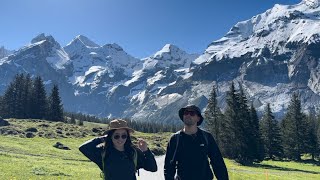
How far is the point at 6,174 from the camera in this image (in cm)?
2406

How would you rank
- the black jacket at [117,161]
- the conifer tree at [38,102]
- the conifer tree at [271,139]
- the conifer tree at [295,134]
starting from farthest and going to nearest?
the conifer tree at [38,102] → the conifer tree at [295,134] → the conifer tree at [271,139] → the black jacket at [117,161]

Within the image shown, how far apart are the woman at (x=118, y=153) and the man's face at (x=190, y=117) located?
1.24 metres

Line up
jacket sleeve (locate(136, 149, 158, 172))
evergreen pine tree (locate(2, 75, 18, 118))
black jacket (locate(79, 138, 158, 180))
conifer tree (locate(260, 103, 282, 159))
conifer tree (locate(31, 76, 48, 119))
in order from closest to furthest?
black jacket (locate(79, 138, 158, 180)), jacket sleeve (locate(136, 149, 158, 172)), conifer tree (locate(260, 103, 282, 159)), conifer tree (locate(31, 76, 48, 119)), evergreen pine tree (locate(2, 75, 18, 118))

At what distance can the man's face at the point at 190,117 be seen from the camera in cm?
914

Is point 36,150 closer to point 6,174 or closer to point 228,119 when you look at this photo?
point 6,174

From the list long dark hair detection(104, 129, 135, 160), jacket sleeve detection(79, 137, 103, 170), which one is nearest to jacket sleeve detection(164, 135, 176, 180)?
long dark hair detection(104, 129, 135, 160)

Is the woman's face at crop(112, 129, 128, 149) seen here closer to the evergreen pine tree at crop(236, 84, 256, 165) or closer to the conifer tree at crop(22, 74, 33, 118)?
the evergreen pine tree at crop(236, 84, 256, 165)

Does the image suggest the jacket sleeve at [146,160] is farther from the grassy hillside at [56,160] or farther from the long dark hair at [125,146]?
the grassy hillside at [56,160]

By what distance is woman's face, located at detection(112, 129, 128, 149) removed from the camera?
8.30 m

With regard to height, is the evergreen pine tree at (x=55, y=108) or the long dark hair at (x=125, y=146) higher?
the evergreen pine tree at (x=55, y=108)

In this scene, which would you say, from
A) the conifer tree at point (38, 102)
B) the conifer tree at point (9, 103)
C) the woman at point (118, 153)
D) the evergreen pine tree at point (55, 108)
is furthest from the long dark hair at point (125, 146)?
the conifer tree at point (9, 103)

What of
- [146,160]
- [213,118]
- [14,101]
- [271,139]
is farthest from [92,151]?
[14,101]

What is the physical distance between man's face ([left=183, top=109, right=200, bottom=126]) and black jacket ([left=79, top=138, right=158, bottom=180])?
4.10 feet

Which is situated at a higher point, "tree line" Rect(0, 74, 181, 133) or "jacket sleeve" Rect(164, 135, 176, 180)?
"tree line" Rect(0, 74, 181, 133)
